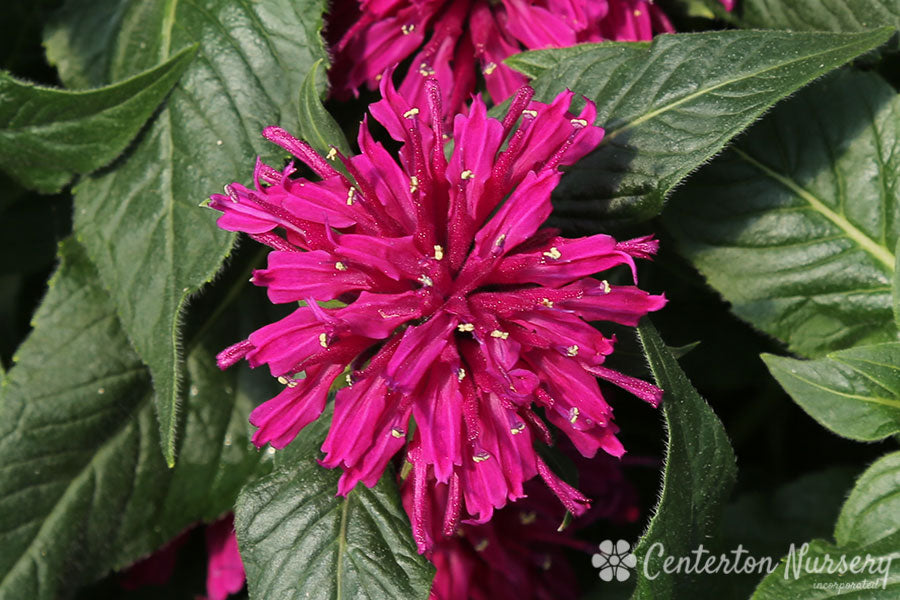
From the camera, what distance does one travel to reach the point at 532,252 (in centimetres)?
Result: 75

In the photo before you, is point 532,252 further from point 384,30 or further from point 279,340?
point 384,30

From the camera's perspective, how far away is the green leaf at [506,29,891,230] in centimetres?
75

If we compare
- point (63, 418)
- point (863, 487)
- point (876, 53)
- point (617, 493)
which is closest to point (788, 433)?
point (617, 493)

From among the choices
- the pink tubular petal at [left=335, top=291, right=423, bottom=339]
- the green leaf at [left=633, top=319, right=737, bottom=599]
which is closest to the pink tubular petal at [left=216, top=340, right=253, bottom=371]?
the pink tubular petal at [left=335, top=291, right=423, bottom=339]

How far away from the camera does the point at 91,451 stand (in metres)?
1.03

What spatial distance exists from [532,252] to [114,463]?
58cm

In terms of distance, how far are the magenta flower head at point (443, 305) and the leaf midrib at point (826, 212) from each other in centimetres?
27

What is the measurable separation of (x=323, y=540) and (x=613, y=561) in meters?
0.36

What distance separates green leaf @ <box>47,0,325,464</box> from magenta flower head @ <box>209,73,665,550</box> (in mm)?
121

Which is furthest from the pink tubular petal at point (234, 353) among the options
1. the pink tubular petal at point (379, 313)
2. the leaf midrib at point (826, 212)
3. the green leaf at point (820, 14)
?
the green leaf at point (820, 14)

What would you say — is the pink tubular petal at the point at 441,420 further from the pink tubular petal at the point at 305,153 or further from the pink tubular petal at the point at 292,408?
the pink tubular petal at the point at 305,153

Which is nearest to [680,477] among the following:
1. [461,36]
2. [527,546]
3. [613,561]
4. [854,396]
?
[854,396]

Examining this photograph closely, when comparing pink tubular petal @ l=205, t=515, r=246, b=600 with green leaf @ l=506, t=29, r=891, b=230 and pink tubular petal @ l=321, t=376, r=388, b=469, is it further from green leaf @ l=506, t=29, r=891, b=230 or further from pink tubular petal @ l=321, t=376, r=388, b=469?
green leaf @ l=506, t=29, r=891, b=230

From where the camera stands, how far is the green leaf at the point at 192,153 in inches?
34.2
